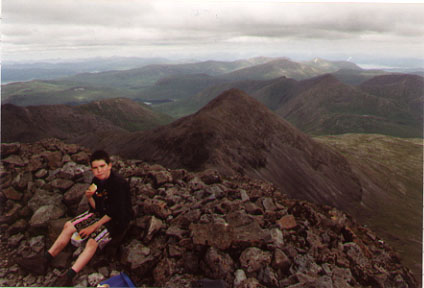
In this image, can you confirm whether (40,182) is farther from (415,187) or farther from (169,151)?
(415,187)

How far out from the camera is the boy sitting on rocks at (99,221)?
669 cm

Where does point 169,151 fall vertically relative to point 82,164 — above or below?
below

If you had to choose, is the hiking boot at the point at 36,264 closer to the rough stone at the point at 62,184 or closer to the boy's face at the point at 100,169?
the rough stone at the point at 62,184

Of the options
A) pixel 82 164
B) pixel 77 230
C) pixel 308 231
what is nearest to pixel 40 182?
pixel 82 164

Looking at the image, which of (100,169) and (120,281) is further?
(100,169)

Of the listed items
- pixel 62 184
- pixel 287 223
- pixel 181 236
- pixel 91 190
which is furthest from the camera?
pixel 62 184

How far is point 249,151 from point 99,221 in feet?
84.3

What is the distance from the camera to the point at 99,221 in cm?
677

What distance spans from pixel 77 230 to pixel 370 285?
32.0ft

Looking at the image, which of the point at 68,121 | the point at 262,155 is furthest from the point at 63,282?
the point at 68,121

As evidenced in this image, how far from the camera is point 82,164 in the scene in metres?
10.1

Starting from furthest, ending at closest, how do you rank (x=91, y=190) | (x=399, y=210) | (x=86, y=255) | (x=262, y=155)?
(x=399, y=210) < (x=262, y=155) < (x=91, y=190) < (x=86, y=255)

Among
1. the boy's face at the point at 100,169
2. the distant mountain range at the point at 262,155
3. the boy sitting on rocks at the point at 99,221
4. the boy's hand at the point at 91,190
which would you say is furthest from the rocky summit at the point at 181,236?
the distant mountain range at the point at 262,155

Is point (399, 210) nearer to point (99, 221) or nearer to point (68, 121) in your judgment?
point (99, 221)
